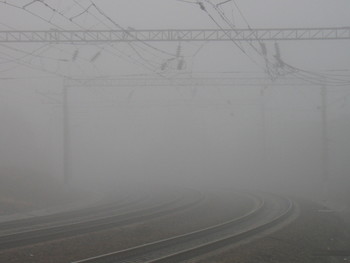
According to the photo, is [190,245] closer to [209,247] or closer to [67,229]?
[209,247]

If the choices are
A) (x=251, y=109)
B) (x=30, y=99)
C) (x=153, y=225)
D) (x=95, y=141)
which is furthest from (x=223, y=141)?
(x=153, y=225)

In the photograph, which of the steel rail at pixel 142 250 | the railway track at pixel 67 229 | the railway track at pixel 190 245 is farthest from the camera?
the railway track at pixel 67 229

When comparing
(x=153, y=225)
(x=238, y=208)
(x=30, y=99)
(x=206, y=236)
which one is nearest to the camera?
(x=206, y=236)

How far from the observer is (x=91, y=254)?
11445 millimetres

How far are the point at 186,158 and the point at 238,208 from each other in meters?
46.0

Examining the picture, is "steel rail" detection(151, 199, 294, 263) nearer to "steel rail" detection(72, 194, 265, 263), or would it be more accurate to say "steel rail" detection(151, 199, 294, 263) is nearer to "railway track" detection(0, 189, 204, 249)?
"steel rail" detection(72, 194, 265, 263)

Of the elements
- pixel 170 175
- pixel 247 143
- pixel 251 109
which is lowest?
pixel 170 175

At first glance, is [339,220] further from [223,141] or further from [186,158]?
[223,141]

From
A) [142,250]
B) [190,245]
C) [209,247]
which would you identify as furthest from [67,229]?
[209,247]

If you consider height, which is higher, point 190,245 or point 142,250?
point 142,250

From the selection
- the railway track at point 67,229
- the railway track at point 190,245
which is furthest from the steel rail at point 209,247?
the railway track at point 67,229

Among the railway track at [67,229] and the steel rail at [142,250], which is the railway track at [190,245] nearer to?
the steel rail at [142,250]

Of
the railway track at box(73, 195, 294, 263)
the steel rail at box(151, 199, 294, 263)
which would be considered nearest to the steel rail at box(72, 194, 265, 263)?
the railway track at box(73, 195, 294, 263)

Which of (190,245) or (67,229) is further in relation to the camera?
(67,229)
